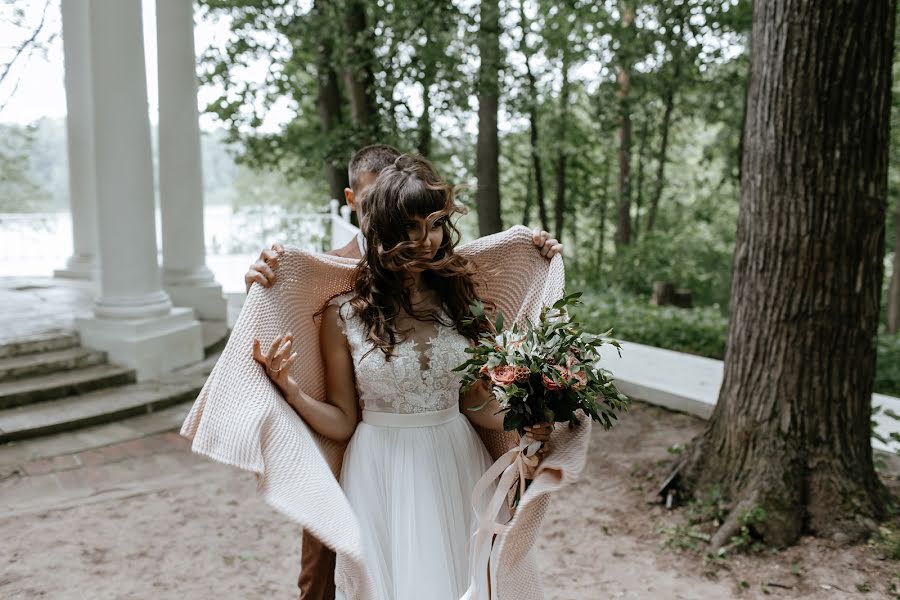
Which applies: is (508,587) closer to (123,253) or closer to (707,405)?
(707,405)

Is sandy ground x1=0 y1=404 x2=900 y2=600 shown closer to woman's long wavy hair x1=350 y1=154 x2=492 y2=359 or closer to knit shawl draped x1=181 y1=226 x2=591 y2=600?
knit shawl draped x1=181 y1=226 x2=591 y2=600

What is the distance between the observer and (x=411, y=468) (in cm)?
228

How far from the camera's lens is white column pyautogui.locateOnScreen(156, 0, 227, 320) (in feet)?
26.6

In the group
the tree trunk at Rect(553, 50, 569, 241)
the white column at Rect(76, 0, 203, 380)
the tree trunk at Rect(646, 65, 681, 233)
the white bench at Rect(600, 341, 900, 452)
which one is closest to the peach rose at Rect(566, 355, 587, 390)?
the white bench at Rect(600, 341, 900, 452)

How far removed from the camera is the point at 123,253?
6.80 meters

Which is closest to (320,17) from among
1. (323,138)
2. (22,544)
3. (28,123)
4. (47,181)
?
(323,138)

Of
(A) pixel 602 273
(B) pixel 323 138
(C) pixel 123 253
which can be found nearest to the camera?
(C) pixel 123 253

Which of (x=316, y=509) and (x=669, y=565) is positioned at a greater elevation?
(x=316, y=509)

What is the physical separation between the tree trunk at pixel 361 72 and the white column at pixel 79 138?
344 cm

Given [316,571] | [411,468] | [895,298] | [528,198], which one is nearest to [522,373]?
[411,468]

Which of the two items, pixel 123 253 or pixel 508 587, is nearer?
pixel 508 587

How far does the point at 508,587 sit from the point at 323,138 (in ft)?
37.3

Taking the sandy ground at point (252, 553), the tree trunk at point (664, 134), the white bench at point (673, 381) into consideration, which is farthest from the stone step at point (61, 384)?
the tree trunk at point (664, 134)

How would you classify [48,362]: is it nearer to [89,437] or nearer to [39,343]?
[39,343]
